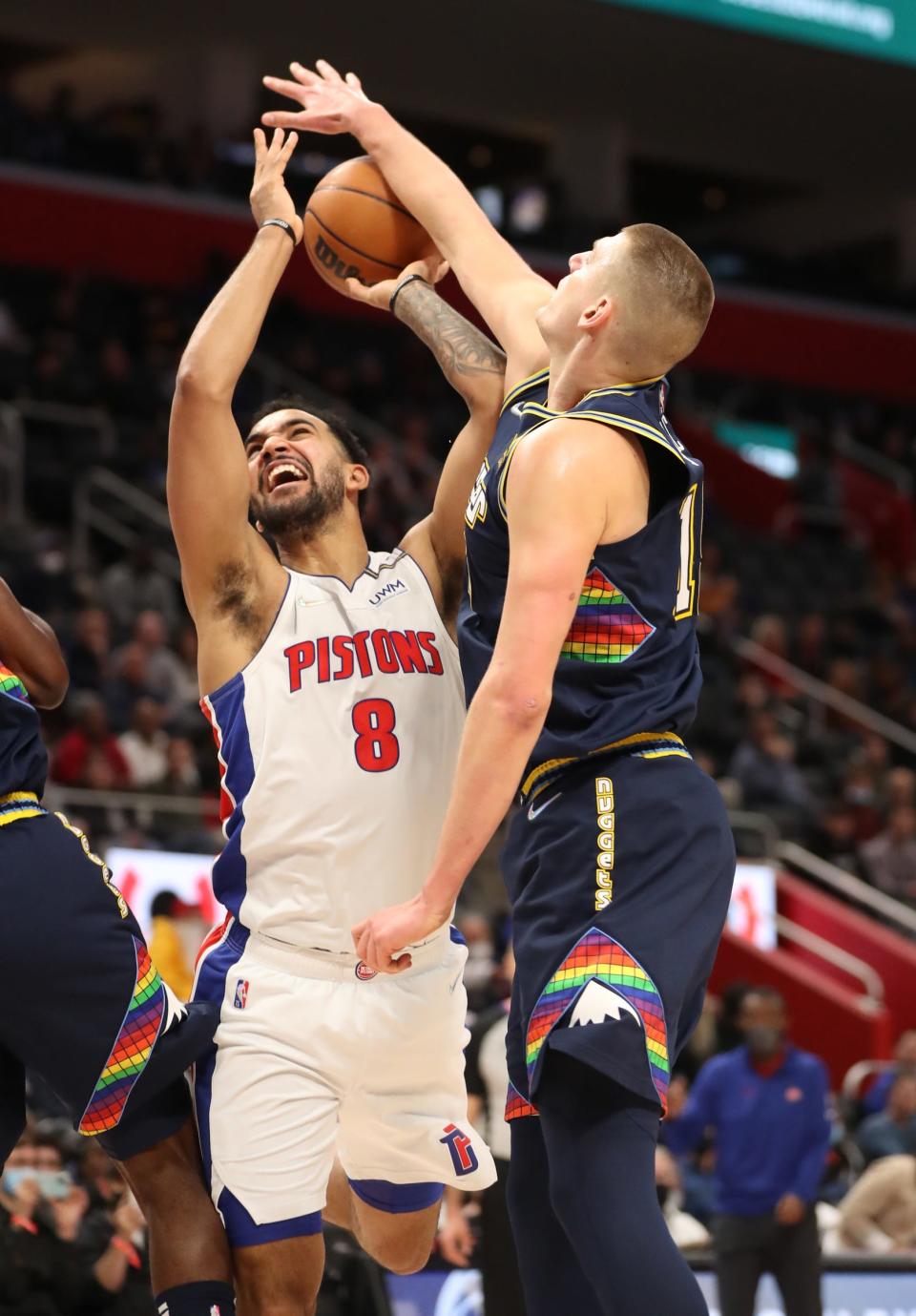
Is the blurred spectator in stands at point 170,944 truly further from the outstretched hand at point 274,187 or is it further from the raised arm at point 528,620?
the raised arm at point 528,620

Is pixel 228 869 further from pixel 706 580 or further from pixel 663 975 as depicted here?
pixel 706 580

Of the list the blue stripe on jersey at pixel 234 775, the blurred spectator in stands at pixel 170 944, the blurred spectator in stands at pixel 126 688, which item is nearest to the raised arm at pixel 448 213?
the blue stripe on jersey at pixel 234 775

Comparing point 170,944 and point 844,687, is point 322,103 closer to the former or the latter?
point 170,944

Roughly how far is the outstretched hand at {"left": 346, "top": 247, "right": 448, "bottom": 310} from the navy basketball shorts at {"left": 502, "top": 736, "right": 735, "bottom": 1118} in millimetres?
1454

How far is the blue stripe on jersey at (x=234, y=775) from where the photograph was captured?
3.95m

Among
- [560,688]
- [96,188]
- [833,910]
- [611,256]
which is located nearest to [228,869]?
[560,688]

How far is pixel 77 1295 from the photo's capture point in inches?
224

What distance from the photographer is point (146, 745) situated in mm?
11648

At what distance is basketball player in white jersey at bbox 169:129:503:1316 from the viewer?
376 centimetres

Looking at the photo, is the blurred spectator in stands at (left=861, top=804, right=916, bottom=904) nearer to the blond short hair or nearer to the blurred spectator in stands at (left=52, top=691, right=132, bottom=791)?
the blurred spectator in stands at (left=52, top=691, right=132, bottom=791)

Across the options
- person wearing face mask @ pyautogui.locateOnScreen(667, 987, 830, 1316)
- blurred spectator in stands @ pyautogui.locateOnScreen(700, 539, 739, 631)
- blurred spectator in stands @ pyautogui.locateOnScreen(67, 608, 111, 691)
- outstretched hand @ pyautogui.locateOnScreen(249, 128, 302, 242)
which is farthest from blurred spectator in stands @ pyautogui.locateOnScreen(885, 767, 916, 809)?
outstretched hand @ pyautogui.locateOnScreen(249, 128, 302, 242)

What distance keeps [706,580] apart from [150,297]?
5.69 meters

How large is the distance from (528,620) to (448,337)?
1.19 meters

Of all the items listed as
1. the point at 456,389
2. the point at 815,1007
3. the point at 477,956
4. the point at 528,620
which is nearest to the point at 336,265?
the point at 456,389
